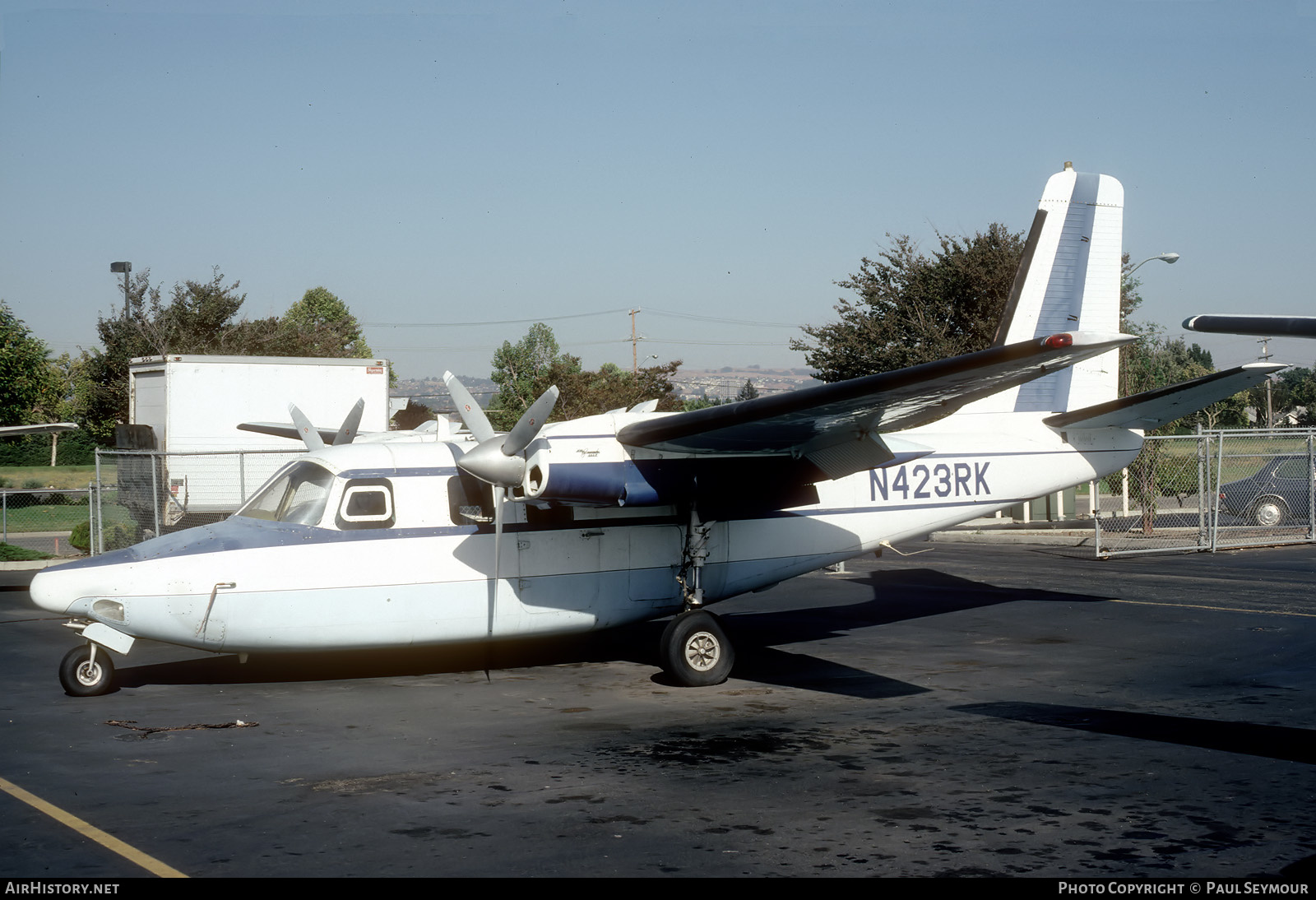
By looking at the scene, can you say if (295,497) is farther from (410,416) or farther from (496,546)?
(410,416)

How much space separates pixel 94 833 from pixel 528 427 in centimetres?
517

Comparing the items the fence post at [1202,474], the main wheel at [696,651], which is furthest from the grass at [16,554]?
the fence post at [1202,474]

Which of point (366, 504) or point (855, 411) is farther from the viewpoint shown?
point (366, 504)

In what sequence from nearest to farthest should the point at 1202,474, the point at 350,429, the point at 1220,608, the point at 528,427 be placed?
the point at 528,427
the point at 350,429
the point at 1220,608
the point at 1202,474

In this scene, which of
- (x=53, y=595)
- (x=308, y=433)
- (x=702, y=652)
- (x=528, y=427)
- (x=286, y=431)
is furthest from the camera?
(x=286, y=431)

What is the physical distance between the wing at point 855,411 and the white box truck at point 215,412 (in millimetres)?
12926

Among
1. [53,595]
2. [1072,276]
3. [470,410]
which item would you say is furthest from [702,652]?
[1072,276]

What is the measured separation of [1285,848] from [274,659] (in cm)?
1130

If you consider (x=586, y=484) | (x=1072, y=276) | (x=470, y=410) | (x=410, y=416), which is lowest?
(x=586, y=484)

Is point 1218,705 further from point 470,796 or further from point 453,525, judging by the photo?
point 453,525

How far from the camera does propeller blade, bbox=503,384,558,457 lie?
1066cm

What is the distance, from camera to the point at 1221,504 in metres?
29.9

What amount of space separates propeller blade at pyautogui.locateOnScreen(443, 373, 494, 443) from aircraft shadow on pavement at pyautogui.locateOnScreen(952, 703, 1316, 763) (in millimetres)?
5591

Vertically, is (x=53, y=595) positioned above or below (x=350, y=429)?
Answer: below
